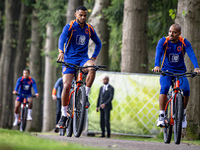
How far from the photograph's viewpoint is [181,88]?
874 centimetres

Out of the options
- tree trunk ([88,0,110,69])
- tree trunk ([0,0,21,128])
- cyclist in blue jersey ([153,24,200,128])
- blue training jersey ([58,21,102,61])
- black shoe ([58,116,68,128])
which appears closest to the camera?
cyclist in blue jersey ([153,24,200,128])

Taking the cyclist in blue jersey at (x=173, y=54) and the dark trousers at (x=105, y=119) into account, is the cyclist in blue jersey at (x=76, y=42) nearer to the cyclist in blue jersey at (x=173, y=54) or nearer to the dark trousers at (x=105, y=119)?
the cyclist in blue jersey at (x=173, y=54)

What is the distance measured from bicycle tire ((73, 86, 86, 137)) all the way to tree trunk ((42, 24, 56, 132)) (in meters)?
19.0

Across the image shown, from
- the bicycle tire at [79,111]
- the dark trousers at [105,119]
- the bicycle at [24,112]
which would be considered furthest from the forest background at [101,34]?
the bicycle tire at [79,111]

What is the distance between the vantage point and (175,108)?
28.0ft

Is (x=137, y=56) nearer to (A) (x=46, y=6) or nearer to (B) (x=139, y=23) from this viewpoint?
(B) (x=139, y=23)

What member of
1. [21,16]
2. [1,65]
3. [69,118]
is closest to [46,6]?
[21,16]

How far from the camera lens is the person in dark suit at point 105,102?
48.9 ft

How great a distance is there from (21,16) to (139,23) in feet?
52.6

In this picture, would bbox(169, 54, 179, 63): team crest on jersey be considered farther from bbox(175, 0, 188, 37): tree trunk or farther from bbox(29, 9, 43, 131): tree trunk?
bbox(29, 9, 43, 131): tree trunk

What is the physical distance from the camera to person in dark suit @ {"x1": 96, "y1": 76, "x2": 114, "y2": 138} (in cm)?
1490

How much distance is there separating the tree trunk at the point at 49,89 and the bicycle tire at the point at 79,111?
746 inches

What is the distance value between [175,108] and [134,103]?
6.44 meters

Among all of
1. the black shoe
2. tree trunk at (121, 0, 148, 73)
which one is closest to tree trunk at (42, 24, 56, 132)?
tree trunk at (121, 0, 148, 73)
